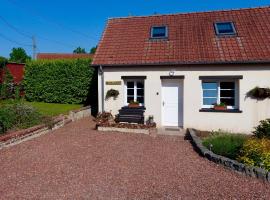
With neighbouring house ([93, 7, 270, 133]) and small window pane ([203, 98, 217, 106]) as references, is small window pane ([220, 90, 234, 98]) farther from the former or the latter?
small window pane ([203, 98, 217, 106])

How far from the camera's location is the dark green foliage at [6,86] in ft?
65.7

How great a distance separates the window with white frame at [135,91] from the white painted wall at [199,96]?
16.8 inches

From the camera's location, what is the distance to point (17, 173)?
298 inches

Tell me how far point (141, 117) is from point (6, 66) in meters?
13.1

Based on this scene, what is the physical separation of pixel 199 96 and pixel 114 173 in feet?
24.2

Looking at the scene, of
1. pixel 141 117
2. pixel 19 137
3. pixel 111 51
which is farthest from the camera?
pixel 111 51

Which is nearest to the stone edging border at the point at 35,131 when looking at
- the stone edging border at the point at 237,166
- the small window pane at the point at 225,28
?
the stone edging border at the point at 237,166

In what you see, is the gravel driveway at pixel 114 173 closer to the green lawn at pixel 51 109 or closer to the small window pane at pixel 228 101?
the small window pane at pixel 228 101

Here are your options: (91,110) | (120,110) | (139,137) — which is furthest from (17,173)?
(91,110)

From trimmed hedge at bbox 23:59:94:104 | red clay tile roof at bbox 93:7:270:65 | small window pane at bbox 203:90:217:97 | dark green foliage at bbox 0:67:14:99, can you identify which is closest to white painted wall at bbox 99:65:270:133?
small window pane at bbox 203:90:217:97

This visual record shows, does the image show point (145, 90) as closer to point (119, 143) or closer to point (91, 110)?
point (119, 143)

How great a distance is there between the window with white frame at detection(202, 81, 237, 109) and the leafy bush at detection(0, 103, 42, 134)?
7941mm

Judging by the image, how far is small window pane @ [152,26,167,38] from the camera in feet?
51.6

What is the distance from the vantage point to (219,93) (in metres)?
13.7
